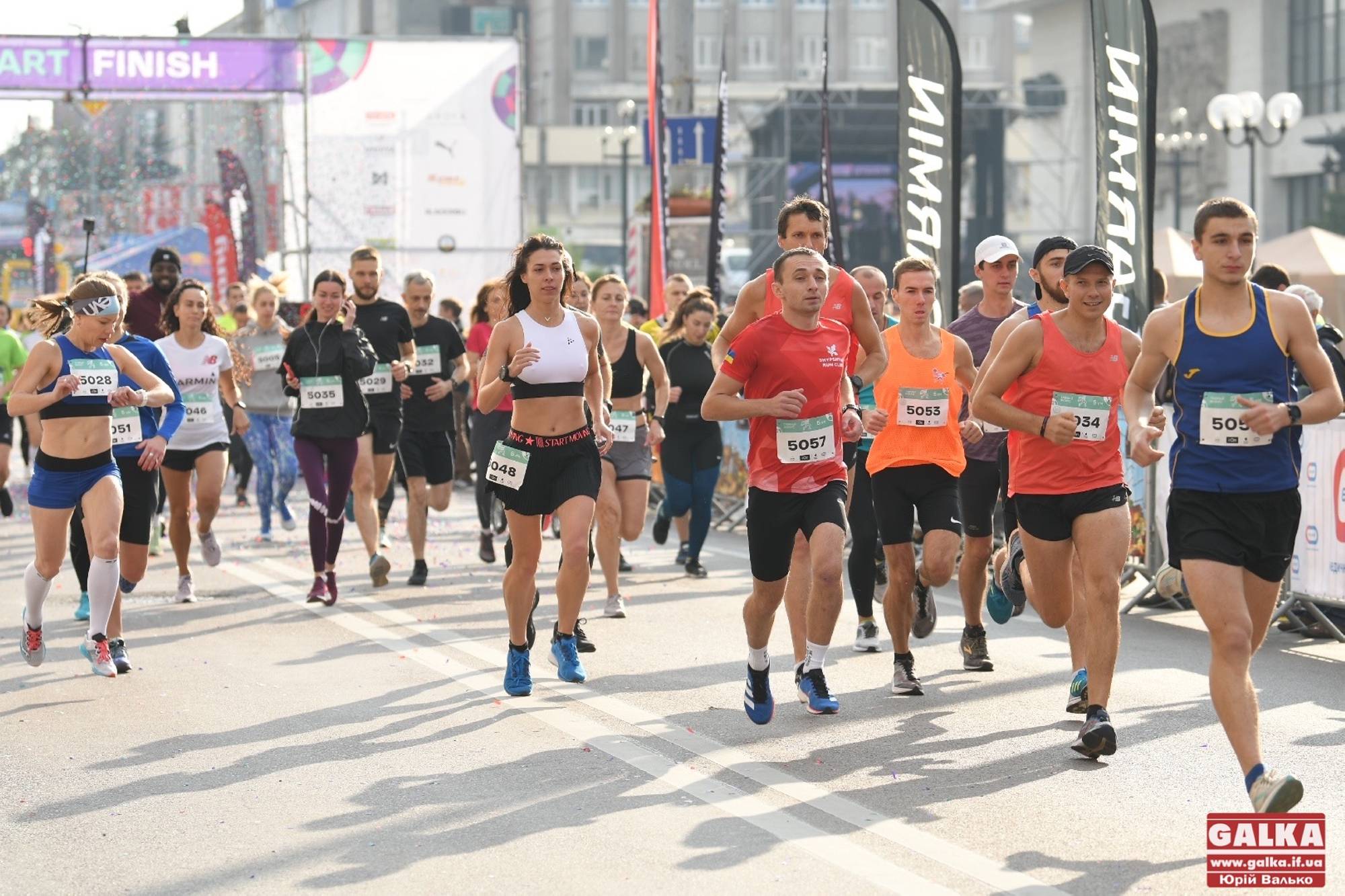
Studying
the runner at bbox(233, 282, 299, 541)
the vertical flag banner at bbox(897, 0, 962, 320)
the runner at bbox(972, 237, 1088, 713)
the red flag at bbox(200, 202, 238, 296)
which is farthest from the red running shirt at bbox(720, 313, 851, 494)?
the red flag at bbox(200, 202, 238, 296)

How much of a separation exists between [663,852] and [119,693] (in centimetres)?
396

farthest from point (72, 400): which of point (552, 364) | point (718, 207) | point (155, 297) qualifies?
point (718, 207)

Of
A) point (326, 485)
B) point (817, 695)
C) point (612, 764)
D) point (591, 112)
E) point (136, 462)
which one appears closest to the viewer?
point (612, 764)

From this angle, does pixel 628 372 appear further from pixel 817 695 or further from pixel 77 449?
pixel 817 695

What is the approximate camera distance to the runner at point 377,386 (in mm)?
12453

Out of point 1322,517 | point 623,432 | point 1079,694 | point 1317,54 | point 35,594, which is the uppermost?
point 1317,54

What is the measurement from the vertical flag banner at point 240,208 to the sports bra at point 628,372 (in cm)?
1773

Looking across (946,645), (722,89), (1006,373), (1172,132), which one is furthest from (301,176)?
(1172,132)

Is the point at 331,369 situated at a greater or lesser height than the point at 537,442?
greater

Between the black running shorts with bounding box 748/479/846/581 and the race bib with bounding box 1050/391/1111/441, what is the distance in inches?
37.7

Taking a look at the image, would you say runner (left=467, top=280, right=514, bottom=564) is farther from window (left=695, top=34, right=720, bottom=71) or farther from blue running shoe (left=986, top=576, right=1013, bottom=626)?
window (left=695, top=34, right=720, bottom=71)

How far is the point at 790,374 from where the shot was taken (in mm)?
7578

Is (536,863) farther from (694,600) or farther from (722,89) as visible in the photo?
(722,89)

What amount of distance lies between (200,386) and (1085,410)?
689cm
